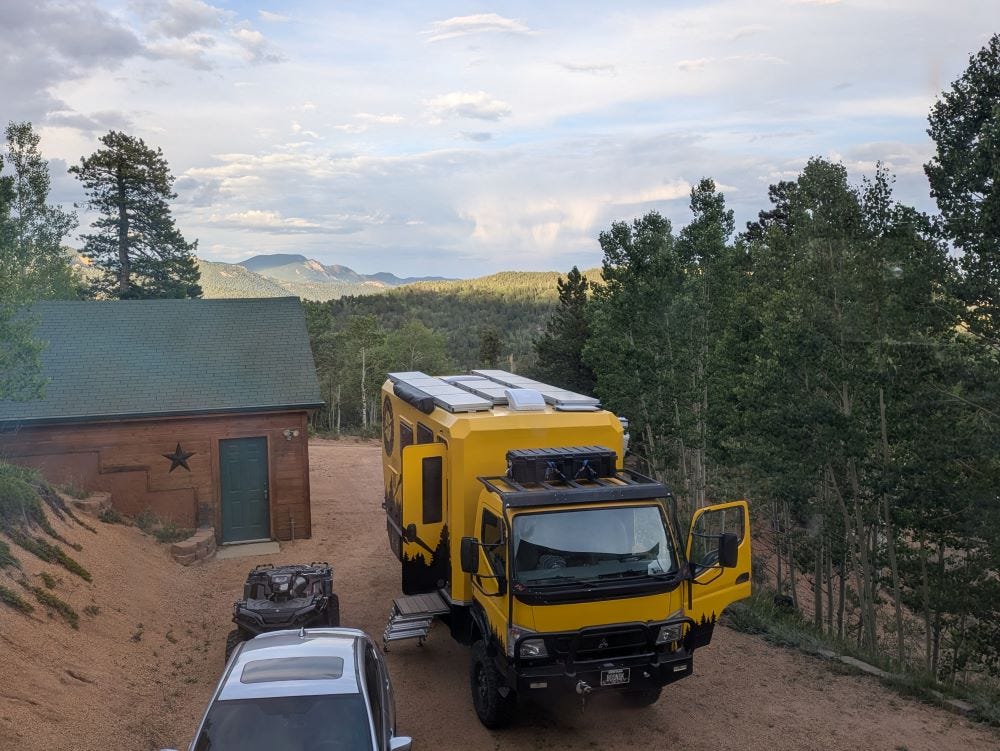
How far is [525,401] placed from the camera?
10055mm

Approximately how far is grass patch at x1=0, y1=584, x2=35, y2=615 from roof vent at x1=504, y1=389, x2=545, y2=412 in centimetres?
696

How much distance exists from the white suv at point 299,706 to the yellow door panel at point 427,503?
269 centimetres

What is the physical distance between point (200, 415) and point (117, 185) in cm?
3470

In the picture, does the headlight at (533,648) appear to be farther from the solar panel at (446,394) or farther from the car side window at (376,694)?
the solar panel at (446,394)

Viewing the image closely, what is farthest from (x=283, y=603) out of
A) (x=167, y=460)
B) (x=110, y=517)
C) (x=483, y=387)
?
(x=167, y=460)

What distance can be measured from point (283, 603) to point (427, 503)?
2.73 m

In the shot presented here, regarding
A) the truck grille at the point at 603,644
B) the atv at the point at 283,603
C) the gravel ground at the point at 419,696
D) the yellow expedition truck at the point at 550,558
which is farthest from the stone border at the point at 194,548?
the truck grille at the point at 603,644

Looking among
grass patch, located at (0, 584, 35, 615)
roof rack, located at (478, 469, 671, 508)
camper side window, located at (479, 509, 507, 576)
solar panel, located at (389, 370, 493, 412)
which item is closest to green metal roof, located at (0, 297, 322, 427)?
solar panel, located at (389, 370, 493, 412)

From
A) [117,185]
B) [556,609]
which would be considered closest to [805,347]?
[556,609]

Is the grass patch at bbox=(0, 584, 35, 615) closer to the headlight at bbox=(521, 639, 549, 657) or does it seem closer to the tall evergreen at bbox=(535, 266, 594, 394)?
the headlight at bbox=(521, 639, 549, 657)

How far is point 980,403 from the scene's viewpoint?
15.0m

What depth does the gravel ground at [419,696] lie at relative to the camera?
27.8 feet

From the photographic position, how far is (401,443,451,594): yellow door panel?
32.1ft

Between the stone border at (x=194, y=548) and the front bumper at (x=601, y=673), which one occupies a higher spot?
the front bumper at (x=601, y=673)
